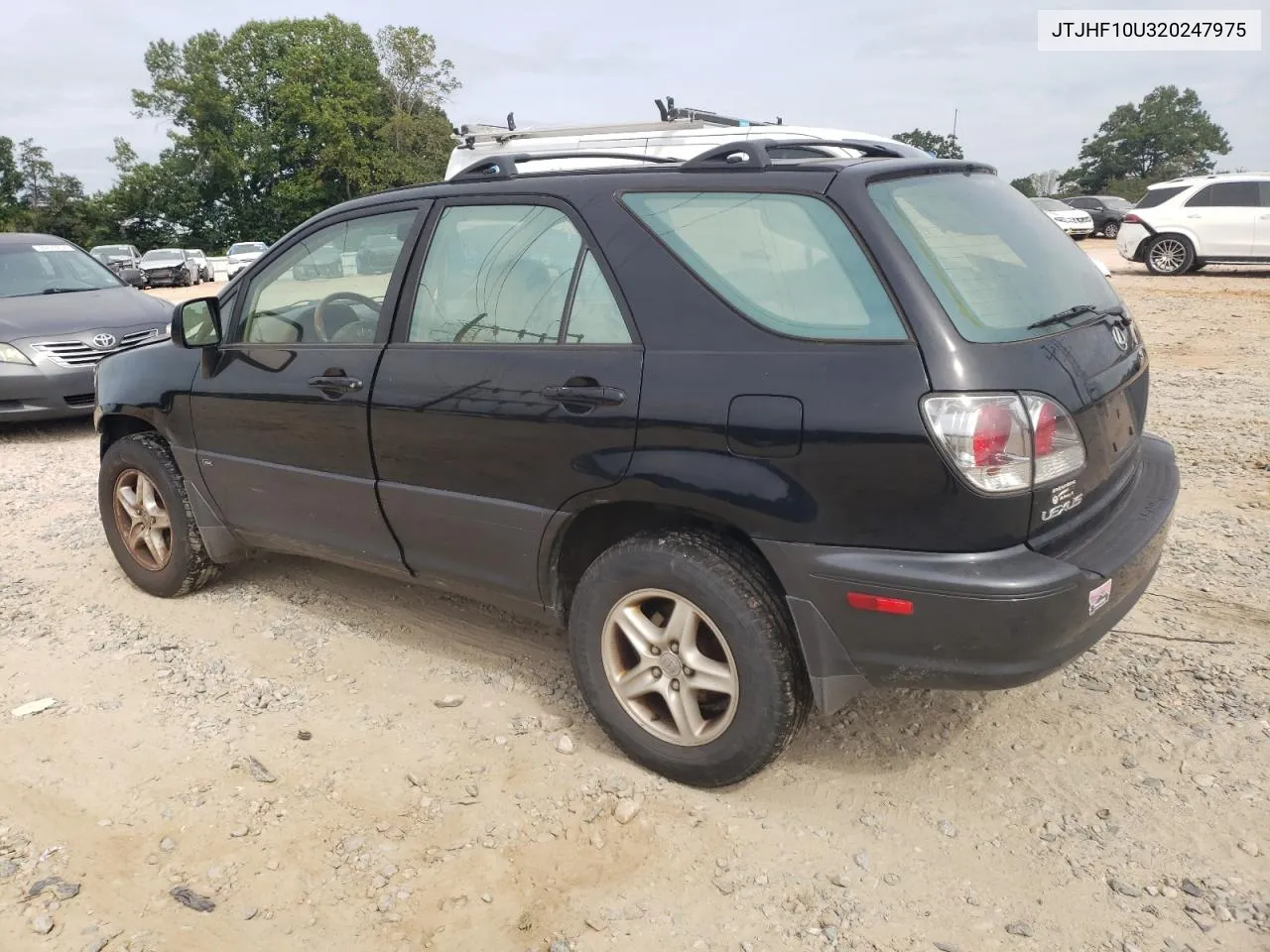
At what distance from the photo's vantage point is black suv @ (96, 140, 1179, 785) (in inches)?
92.6

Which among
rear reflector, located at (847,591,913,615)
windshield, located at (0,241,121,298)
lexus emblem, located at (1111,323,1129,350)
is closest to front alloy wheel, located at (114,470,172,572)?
rear reflector, located at (847,591,913,615)

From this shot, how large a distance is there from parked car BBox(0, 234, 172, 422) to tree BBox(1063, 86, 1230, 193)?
6900cm

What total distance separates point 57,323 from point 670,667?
729 cm

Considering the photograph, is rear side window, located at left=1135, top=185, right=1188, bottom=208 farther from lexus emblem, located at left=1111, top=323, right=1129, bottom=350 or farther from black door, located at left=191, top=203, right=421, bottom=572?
black door, located at left=191, top=203, right=421, bottom=572

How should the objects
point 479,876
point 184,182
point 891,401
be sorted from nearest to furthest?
1. point 891,401
2. point 479,876
3. point 184,182

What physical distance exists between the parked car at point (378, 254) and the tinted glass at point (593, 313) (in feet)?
2.87

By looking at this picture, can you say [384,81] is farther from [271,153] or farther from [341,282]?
[341,282]

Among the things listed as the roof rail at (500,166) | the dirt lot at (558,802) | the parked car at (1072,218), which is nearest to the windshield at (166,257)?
the parked car at (1072,218)

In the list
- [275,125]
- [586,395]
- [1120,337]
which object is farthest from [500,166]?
[275,125]

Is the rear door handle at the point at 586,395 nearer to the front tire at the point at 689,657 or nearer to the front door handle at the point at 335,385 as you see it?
the front tire at the point at 689,657

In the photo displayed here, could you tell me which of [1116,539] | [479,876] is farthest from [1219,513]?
[479,876]

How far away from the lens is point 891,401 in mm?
2336

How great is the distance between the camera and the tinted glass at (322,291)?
3.50 m

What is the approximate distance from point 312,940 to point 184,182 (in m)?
59.4
